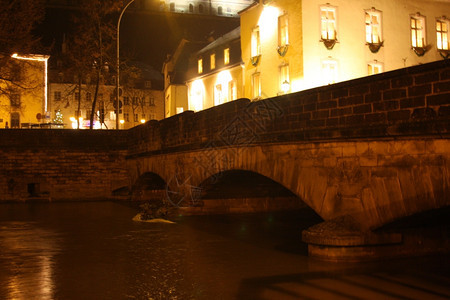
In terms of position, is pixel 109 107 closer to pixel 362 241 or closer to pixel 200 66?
pixel 200 66

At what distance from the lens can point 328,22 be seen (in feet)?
81.2

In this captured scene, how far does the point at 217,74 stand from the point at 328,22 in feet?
46.8

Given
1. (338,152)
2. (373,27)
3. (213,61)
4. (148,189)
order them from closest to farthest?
(338,152) < (373,27) < (148,189) < (213,61)

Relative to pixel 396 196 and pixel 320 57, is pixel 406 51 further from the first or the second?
pixel 396 196

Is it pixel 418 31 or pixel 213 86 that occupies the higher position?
pixel 418 31

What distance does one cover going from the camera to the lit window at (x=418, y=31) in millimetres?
26875

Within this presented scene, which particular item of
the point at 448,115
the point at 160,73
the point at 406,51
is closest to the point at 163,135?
the point at 406,51

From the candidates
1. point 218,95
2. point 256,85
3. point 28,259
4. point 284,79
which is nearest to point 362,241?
point 28,259

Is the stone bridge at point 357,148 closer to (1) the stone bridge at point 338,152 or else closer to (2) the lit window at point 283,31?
(1) the stone bridge at point 338,152

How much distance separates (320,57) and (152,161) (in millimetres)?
8754

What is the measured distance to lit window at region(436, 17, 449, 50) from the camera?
27.5 m

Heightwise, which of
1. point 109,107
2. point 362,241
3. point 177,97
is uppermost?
point 109,107

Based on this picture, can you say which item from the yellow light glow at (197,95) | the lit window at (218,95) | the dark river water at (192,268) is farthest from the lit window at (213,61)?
the dark river water at (192,268)

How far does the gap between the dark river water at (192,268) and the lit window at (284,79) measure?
9.85m
